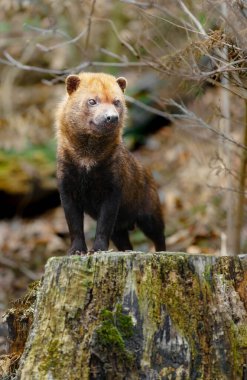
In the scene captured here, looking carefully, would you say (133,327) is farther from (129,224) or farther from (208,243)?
(208,243)

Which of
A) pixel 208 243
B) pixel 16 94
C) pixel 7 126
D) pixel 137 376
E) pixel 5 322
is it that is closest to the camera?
pixel 137 376

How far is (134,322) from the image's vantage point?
5.22 metres

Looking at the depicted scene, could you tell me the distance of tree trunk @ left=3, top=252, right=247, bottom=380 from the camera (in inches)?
203

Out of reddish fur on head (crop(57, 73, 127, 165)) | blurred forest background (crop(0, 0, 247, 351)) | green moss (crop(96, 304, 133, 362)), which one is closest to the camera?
green moss (crop(96, 304, 133, 362))

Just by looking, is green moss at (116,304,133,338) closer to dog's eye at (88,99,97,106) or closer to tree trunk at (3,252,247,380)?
tree trunk at (3,252,247,380)

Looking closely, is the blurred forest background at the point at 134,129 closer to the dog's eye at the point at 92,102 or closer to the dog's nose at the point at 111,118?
the dog's nose at the point at 111,118

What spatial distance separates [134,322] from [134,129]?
35.4 feet

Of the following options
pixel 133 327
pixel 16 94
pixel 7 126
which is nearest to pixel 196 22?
pixel 133 327

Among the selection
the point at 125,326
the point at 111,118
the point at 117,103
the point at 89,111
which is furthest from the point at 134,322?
the point at 117,103

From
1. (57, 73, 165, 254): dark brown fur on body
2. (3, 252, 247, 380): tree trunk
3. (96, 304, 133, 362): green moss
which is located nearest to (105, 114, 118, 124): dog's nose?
(57, 73, 165, 254): dark brown fur on body

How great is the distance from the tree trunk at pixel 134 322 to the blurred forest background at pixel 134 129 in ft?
5.75

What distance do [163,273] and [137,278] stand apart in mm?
195

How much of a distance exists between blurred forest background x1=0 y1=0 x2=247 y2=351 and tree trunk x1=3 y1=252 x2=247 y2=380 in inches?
69.0

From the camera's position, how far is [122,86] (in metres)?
7.39
